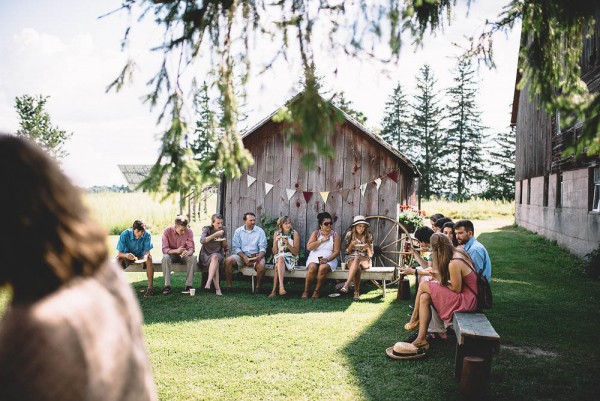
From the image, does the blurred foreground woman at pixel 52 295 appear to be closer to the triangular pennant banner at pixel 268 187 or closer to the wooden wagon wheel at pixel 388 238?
the wooden wagon wheel at pixel 388 238

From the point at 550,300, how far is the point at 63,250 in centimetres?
868

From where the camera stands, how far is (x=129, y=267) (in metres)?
8.84

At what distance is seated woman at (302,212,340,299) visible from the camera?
8.66m

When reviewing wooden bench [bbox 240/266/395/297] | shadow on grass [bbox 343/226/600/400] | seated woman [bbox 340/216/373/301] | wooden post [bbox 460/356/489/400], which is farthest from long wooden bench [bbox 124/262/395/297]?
wooden post [bbox 460/356/489/400]

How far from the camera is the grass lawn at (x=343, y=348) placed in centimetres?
446

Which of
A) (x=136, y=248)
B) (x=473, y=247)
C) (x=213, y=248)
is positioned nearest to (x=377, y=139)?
(x=473, y=247)

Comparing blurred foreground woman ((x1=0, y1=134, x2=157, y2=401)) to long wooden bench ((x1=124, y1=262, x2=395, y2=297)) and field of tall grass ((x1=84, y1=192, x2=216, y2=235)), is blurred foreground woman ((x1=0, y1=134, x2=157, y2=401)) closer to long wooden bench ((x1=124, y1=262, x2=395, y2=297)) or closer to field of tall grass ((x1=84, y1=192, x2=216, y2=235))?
long wooden bench ((x1=124, y1=262, x2=395, y2=297))

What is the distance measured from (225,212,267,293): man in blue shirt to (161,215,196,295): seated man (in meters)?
0.74

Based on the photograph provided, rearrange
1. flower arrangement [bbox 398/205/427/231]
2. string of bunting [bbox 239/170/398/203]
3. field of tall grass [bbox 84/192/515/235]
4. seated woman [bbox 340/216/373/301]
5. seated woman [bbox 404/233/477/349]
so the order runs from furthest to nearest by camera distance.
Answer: field of tall grass [bbox 84/192/515/235]
flower arrangement [bbox 398/205/427/231]
string of bunting [bbox 239/170/398/203]
seated woman [bbox 340/216/373/301]
seated woman [bbox 404/233/477/349]

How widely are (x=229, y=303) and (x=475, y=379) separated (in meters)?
4.77

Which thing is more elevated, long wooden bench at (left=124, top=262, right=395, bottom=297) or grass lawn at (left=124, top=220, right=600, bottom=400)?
long wooden bench at (left=124, top=262, right=395, bottom=297)

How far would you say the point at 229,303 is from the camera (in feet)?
26.1

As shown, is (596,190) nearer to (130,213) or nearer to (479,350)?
(479,350)

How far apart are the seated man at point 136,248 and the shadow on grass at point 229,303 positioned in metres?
0.59
